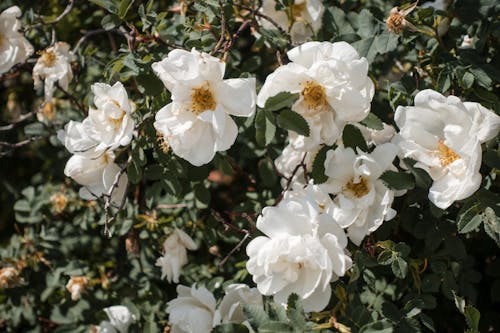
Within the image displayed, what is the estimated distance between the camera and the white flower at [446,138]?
145 centimetres

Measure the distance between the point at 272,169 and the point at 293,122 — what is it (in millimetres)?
692

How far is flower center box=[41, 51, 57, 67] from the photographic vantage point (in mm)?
2102

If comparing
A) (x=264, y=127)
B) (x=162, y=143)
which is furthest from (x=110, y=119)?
(x=264, y=127)

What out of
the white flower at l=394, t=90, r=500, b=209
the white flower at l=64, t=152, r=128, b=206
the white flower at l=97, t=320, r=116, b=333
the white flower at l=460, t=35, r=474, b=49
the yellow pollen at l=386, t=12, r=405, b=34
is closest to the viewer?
the white flower at l=394, t=90, r=500, b=209

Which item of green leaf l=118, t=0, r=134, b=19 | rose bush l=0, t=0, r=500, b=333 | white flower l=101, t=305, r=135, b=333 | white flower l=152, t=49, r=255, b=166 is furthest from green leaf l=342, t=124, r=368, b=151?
white flower l=101, t=305, r=135, b=333

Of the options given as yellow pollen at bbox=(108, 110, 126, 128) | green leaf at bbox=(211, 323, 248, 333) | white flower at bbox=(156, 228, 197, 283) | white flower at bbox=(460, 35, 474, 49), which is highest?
yellow pollen at bbox=(108, 110, 126, 128)

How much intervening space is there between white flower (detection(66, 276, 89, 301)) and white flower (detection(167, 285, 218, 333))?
0.53m

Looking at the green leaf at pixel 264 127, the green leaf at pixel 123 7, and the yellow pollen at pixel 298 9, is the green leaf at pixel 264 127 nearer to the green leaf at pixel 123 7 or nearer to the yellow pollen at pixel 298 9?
the green leaf at pixel 123 7

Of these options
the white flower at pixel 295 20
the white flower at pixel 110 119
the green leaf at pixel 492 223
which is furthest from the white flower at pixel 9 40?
the green leaf at pixel 492 223

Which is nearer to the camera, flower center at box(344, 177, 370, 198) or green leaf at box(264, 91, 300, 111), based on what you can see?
green leaf at box(264, 91, 300, 111)

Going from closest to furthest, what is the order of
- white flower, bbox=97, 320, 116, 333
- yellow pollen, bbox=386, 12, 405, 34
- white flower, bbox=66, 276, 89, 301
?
yellow pollen, bbox=386, 12, 405, 34 → white flower, bbox=97, 320, 116, 333 → white flower, bbox=66, 276, 89, 301

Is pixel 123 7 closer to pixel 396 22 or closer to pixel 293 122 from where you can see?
pixel 293 122

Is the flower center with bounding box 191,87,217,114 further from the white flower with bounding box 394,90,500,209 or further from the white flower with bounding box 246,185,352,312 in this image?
the white flower with bounding box 394,90,500,209

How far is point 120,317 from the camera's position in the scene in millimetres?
2117
